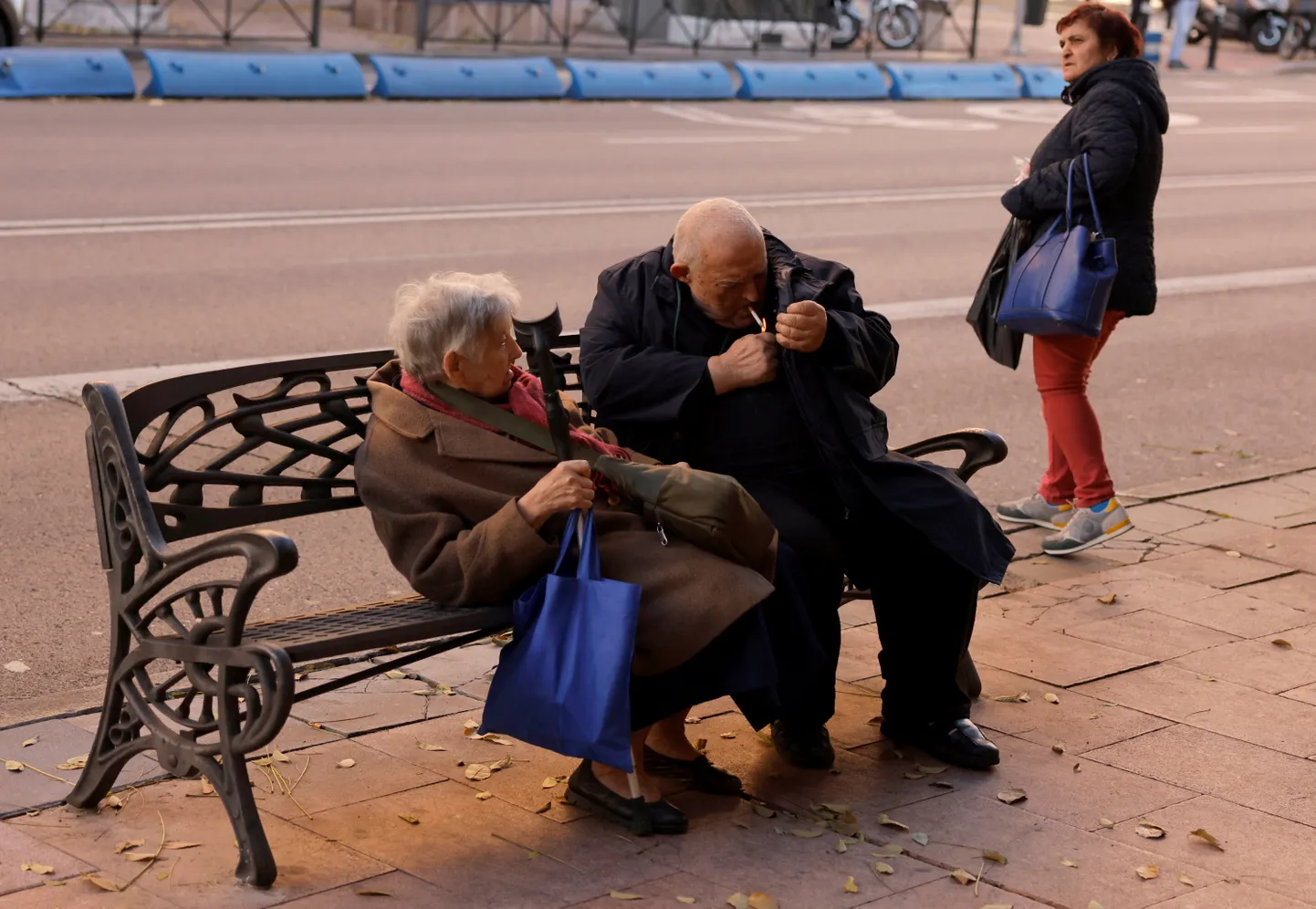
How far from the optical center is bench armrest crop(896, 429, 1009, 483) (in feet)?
16.9

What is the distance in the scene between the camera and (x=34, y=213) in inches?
473

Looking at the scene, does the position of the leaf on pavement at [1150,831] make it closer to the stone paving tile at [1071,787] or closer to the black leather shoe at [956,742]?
the stone paving tile at [1071,787]

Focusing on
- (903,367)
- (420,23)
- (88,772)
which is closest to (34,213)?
(903,367)

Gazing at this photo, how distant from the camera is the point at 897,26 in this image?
29469 millimetres

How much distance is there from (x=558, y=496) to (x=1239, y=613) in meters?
2.74

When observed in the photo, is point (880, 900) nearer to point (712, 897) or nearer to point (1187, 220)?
point (712, 897)

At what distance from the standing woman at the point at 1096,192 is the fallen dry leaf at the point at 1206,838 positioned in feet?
7.75

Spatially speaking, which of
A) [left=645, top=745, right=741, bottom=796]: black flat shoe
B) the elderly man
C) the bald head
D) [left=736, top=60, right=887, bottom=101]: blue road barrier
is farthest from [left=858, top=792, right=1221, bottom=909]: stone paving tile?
[left=736, top=60, right=887, bottom=101]: blue road barrier

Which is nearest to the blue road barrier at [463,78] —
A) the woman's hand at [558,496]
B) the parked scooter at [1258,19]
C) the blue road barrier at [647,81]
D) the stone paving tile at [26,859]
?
the blue road barrier at [647,81]

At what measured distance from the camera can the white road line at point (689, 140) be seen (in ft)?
59.1

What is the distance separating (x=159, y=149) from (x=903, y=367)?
7.96 metres

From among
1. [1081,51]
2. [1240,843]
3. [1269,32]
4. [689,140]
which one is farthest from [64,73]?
[1269,32]

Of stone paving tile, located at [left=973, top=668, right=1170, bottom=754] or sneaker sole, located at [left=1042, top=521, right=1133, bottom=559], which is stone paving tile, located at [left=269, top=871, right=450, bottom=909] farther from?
sneaker sole, located at [left=1042, top=521, right=1133, bottom=559]

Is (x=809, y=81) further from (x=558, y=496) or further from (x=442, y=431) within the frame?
(x=558, y=496)
